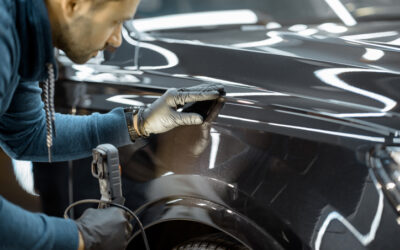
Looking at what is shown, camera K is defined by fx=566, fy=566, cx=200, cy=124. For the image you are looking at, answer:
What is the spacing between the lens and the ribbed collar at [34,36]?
1233mm

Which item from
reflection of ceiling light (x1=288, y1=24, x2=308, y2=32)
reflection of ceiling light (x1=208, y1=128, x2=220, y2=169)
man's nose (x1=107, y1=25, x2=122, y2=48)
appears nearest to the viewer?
man's nose (x1=107, y1=25, x2=122, y2=48)

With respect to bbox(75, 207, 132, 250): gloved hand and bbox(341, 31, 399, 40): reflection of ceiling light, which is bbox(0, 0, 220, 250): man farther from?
bbox(341, 31, 399, 40): reflection of ceiling light

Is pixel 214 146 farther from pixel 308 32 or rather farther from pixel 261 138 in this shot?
pixel 308 32

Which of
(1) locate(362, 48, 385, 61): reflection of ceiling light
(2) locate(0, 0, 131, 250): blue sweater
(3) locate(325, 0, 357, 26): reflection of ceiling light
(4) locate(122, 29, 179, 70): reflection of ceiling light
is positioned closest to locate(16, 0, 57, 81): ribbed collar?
(2) locate(0, 0, 131, 250): blue sweater

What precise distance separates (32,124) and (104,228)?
46cm

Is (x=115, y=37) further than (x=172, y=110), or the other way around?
(x=172, y=110)

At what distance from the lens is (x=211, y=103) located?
1.61 meters

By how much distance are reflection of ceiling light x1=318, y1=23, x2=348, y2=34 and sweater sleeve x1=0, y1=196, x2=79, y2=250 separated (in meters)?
1.13

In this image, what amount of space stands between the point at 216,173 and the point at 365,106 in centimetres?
44

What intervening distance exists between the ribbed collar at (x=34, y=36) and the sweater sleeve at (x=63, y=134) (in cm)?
34

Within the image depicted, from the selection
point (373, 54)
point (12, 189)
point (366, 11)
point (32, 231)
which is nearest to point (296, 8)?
point (366, 11)

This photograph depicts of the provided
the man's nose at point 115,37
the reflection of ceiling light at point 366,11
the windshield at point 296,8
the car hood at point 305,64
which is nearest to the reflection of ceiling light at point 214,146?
the car hood at point 305,64

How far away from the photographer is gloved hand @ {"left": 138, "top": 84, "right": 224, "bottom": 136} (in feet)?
5.19

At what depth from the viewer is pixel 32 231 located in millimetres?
1292
